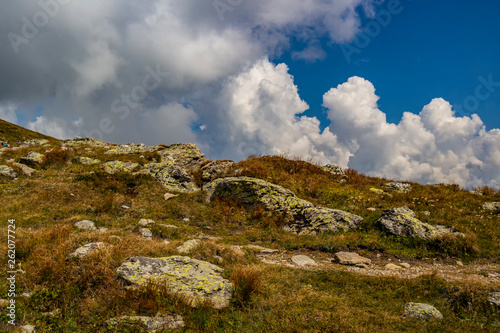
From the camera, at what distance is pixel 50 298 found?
6484 mm

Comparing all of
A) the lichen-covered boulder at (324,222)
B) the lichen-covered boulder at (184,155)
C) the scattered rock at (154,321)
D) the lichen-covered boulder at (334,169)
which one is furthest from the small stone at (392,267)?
the lichen-covered boulder at (184,155)

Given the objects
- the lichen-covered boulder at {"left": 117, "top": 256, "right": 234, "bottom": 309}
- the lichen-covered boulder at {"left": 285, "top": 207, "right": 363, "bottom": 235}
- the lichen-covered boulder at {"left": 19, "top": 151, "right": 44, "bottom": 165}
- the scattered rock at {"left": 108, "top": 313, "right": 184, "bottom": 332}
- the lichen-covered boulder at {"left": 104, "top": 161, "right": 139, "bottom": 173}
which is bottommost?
the scattered rock at {"left": 108, "top": 313, "right": 184, "bottom": 332}

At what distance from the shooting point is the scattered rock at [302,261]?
35.5 ft

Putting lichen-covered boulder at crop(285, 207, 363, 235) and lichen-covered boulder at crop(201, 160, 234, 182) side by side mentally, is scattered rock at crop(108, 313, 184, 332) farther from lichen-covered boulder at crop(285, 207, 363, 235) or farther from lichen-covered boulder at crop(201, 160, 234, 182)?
lichen-covered boulder at crop(201, 160, 234, 182)

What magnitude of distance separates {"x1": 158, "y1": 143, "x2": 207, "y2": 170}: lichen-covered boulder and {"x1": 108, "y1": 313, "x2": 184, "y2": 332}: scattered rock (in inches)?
866

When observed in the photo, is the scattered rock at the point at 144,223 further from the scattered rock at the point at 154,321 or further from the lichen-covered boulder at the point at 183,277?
the scattered rock at the point at 154,321

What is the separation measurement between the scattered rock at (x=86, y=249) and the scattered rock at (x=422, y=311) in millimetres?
9535

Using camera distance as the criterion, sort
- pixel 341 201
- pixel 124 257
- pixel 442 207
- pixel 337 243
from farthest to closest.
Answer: pixel 341 201 → pixel 442 207 → pixel 337 243 → pixel 124 257

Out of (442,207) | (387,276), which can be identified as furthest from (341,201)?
(387,276)

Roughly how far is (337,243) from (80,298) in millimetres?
11051

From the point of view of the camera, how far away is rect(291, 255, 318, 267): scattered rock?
10.8 metres

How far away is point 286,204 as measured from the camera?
17.5 m

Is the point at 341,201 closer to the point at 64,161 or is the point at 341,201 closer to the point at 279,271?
the point at 279,271

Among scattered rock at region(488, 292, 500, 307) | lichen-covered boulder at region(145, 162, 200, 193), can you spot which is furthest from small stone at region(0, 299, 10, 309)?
lichen-covered boulder at region(145, 162, 200, 193)
